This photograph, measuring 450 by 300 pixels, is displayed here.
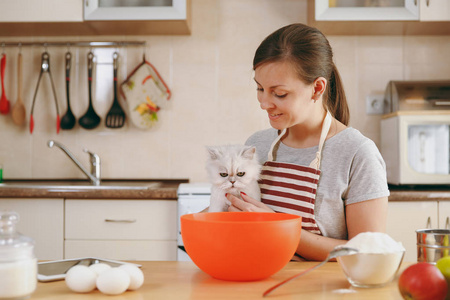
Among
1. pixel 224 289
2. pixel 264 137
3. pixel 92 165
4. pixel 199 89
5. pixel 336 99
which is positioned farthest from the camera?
pixel 199 89

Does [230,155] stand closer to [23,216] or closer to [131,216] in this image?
[131,216]

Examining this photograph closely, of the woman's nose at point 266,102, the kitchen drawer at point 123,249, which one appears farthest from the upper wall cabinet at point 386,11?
the kitchen drawer at point 123,249

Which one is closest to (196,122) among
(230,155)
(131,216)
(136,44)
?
(136,44)

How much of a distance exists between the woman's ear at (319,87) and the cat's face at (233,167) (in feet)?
0.77

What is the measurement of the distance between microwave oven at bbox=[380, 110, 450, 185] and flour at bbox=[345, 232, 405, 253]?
5.09 feet

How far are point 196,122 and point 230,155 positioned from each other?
4.59 ft

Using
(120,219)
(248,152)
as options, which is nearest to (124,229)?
(120,219)

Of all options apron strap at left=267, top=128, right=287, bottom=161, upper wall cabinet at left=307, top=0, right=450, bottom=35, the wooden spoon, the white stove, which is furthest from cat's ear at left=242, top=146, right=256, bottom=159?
the wooden spoon

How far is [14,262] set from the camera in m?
0.71

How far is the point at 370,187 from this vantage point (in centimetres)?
123

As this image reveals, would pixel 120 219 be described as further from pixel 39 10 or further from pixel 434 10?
pixel 434 10

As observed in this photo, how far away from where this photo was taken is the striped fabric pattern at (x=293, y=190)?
50.8 inches

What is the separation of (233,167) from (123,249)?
1037mm

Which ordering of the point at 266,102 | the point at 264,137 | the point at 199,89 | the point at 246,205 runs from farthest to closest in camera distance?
the point at 199,89 < the point at 264,137 < the point at 266,102 < the point at 246,205
